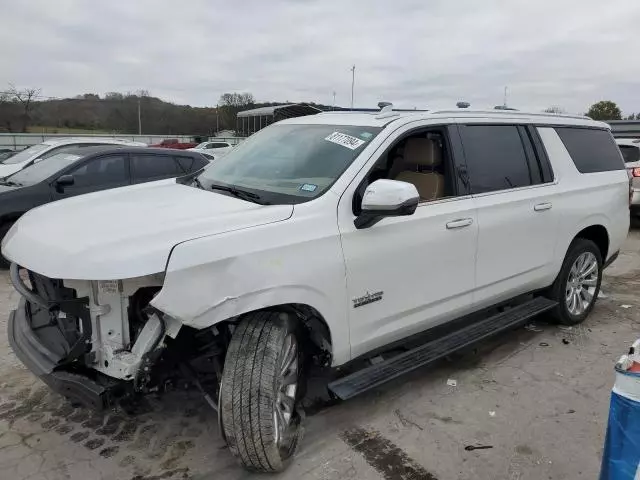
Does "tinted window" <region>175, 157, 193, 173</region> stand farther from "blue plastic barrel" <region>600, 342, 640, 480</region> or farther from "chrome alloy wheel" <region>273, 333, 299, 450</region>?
"blue plastic barrel" <region>600, 342, 640, 480</region>

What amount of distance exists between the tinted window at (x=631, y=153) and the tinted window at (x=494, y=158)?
25.2 feet

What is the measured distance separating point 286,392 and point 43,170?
6141 mm

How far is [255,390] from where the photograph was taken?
2.61m

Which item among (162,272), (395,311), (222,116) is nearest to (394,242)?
(395,311)

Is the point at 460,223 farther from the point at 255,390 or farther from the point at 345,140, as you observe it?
the point at 255,390

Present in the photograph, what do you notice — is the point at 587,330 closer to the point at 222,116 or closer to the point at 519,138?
the point at 519,138

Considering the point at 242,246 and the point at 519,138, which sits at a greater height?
the point at 519,138

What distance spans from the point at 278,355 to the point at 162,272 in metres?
0.74

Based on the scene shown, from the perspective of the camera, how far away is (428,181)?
378 centimetres

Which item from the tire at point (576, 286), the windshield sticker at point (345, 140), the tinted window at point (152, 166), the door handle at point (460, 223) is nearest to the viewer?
the windshield sticker at point (345, 140)

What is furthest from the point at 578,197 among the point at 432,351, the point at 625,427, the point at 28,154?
the point at 28,154

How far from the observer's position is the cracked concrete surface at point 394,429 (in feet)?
9.53

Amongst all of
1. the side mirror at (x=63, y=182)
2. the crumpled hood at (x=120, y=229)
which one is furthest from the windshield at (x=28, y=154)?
the crumpled hood at (x=120, y=229)

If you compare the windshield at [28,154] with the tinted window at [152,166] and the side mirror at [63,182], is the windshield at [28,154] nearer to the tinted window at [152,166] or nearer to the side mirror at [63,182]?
the tinted window at [152,166]
